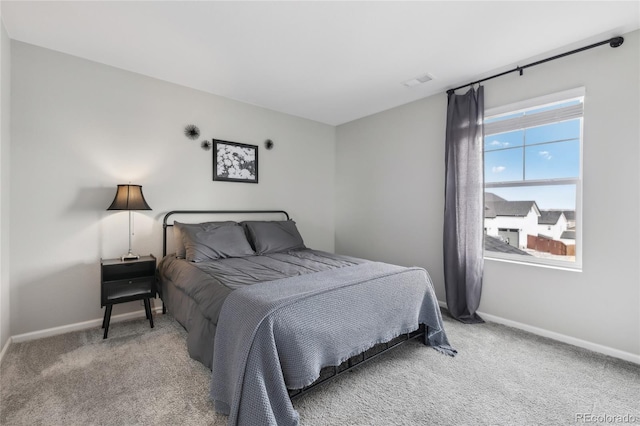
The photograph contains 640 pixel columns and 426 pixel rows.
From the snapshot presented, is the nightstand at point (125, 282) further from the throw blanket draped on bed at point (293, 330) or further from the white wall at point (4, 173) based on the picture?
the throw blanket draped on bed at point (293, 330)

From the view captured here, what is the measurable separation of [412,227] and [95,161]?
140 inches

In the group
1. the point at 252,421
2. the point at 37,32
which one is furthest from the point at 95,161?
the point at 252,421

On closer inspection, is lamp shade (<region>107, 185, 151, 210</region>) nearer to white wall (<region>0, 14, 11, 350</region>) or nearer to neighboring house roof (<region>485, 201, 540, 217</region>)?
white wall (<region>0, 14, 11, 350</region>)

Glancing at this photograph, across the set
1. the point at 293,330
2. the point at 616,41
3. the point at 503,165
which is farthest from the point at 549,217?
the point at 293,330

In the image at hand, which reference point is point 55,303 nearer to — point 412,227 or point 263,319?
point 263,319

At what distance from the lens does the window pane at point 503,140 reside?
2.96 m

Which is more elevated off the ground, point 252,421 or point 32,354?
point 252,421

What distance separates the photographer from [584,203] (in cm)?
248

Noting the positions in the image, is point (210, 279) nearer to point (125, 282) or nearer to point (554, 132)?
point (125, 282)

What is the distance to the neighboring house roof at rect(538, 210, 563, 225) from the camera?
8.92 feet

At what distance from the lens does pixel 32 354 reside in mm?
2289

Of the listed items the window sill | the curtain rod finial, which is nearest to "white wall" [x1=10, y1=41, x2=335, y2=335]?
the window sill

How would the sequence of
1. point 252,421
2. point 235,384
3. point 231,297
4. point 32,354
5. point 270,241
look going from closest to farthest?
1. point 252,421
2. point 235,384
3. point 231,297
4. point 32,354
5. point 270,241

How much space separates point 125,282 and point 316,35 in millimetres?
2715
